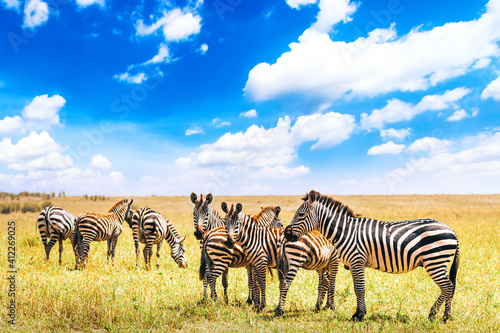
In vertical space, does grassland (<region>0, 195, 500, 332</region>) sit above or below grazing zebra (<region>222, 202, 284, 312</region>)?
below

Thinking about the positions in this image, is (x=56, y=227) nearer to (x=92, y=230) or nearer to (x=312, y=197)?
(x=92, y=230)

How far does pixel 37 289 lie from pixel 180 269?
14.6 feet

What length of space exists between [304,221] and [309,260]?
2.80ft

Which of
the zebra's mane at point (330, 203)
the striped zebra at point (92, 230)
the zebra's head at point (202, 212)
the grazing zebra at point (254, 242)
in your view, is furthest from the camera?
the striped zebra at point (92, 230)

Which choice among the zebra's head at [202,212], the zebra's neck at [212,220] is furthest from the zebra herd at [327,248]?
the zebra's neck at [212,220]

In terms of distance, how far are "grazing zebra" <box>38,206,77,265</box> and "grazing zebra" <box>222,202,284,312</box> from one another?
27.2ft

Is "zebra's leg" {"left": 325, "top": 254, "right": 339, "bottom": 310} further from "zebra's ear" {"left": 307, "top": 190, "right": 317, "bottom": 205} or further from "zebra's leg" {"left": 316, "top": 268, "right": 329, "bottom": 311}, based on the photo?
"zebra's ear" {"left": 307, "top": 190, "right": 317, "bottom": 205}

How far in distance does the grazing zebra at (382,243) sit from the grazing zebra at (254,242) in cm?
82

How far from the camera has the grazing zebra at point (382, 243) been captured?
655cm

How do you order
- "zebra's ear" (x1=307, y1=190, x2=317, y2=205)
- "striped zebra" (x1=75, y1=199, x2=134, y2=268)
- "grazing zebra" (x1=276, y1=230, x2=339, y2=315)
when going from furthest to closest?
"striped zebra" (x1=75, y1=199, x2=134, y2=268), "zebra's ear" (x1=307, y1=190, x2=317, y2=205), "grazing zebra" (x1=276, y1=230, x2=339, y2=315)

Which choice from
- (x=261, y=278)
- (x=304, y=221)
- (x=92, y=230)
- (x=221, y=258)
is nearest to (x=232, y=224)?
(x=221, y=258)

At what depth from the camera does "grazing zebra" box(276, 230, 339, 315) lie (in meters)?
6.77

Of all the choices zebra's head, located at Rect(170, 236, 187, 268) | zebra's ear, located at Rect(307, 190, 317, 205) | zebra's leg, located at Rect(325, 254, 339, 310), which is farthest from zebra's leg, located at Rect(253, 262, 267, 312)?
zebra's head, located at Rect(170, 236, 187, 268)

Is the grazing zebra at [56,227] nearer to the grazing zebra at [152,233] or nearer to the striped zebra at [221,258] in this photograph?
the grazing zebra at [152,233]
